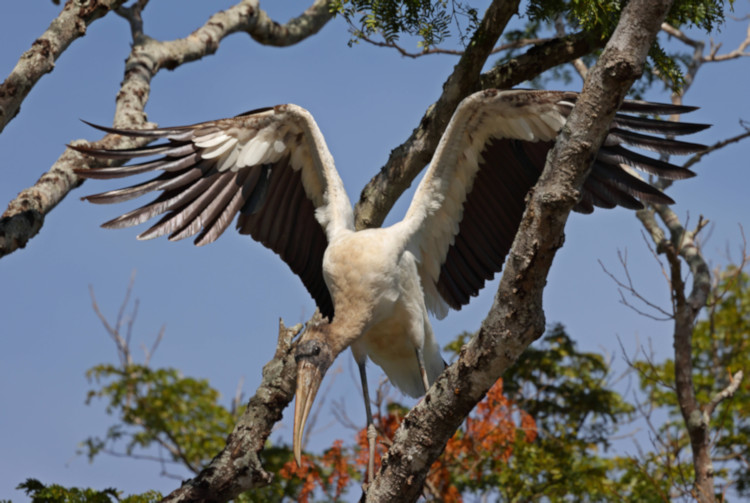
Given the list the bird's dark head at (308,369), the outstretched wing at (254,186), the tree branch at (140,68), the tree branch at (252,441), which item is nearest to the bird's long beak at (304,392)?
the bird's dark head at (308,369)

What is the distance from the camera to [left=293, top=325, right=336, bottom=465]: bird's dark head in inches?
178

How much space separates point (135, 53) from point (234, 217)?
1.98 metres

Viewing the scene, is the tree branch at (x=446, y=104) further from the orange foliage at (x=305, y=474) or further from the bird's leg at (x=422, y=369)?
the orange foliage at (x=305, y=474)

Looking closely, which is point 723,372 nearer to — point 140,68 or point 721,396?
point 721,396

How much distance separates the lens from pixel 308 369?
15.4 ft

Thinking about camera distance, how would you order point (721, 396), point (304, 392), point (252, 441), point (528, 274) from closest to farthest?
point (528, 274) → point (304, 392) → point (252, 441) → point (721, 396)

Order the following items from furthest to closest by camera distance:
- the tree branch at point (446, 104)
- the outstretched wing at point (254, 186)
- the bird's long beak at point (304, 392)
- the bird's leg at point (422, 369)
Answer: the tree branch at point (446, 104) < the outstretched wing at point (254, 186) < the bird's leg at point (422, 369) < the bird's long beak at point (304, 392)

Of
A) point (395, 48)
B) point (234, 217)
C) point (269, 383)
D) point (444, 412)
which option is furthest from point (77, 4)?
point (444, 412)

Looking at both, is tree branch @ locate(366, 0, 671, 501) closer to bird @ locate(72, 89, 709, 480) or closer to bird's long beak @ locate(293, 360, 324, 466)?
bird's long beak @ locate(293, 360, 324, 466)

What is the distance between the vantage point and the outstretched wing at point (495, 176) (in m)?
4.80

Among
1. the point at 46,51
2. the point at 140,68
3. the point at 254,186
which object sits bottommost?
the point at 254,186

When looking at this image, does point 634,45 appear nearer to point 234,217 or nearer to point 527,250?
point 527,250

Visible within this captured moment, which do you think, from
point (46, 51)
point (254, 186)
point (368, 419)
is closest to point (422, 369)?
point (368, 419)

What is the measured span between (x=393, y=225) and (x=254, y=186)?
1.12m
